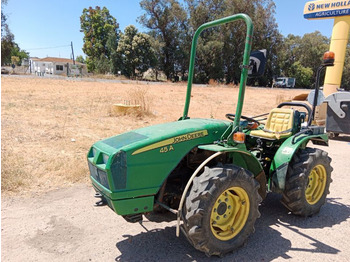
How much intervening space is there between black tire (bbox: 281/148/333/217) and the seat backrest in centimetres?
42

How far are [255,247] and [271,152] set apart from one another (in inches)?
57.9

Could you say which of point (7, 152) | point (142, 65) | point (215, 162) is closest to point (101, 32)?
point (142, 65)

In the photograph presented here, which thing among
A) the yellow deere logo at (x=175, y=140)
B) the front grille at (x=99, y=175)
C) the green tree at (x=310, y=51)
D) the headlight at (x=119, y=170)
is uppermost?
the green tree at (x=310, y=51)

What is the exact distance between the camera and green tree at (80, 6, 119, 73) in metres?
A: 45.8

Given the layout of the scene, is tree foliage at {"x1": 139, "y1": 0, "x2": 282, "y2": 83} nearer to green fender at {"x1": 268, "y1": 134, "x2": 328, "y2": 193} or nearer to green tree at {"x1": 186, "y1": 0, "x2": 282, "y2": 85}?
green tree at {"x1": 186, "y1": 0, "x2": 282, "y2": 85}

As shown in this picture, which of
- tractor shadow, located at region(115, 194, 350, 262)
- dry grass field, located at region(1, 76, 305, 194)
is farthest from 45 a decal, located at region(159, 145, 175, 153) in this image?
dry grass field, located at region(1, 76, 305, 194)

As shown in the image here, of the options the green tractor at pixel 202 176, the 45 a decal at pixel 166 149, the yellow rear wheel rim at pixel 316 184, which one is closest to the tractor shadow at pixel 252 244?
the green tractor at pixel 202 176

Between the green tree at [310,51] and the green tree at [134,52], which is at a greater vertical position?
the green tree at [310,51]

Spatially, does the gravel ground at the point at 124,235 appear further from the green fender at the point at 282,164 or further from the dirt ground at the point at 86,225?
the green fender at the point at 282,164

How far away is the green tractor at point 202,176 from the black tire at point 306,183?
0.01 m

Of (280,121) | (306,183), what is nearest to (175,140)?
(306,183)

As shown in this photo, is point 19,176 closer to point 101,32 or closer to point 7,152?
point 7,152

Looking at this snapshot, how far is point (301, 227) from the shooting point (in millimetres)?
3568

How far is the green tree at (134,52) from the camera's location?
3684cm
